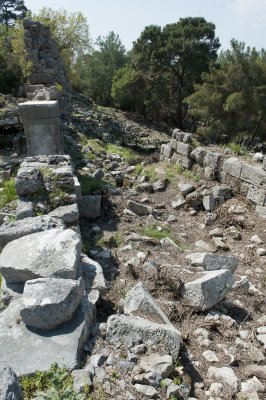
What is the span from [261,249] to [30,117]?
185 inches

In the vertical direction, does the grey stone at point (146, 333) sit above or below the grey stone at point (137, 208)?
above

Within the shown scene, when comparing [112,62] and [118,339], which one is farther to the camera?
[112,62]

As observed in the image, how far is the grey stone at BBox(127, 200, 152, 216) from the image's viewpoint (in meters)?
6.38

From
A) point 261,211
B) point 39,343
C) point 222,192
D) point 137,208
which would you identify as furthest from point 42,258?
point 222,192

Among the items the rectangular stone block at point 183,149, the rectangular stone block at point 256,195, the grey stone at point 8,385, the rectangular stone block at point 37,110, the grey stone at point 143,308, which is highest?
the rectangular stone block at point 37,110

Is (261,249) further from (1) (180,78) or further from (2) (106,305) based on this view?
(1) (180,78)

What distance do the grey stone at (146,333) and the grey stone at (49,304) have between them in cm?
33

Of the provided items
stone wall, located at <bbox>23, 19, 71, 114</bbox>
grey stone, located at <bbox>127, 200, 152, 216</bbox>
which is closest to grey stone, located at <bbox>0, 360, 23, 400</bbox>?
grey stone, located at <bbox>127, 200, 152, 216</bbox>

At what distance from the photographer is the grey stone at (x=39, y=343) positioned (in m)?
2.26

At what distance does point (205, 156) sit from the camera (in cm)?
818

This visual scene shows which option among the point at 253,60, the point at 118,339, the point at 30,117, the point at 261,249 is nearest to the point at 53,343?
the point at 118,339

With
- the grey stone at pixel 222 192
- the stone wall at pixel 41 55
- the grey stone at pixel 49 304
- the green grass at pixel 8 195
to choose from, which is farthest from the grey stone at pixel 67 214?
the stone wall at pixel 41 55

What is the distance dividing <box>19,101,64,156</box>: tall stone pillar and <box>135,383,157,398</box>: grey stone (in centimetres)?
546

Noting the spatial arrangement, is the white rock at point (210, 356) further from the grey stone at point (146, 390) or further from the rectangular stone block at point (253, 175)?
the rectangular stone block at point (253, 175)
